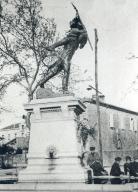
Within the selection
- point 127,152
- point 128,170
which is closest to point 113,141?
point 127,152

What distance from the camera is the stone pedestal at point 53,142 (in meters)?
8.59

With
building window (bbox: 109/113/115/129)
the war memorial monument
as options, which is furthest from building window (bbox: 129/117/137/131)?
the war memorial monument

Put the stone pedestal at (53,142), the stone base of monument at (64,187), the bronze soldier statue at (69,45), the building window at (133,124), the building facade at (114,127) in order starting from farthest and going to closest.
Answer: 1. the building window at (133,124)
2. the building facade at (114,127)
3. the bronze soldier statue at (69,45)
4. the stone pedestal at (53,142)
5. the stone base of monument at (64,187)

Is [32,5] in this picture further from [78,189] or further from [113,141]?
[113,141]

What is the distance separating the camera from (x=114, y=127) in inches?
1779

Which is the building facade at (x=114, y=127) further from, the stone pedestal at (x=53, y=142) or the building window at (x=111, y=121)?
the stone pedestal at (x=53, y=142)

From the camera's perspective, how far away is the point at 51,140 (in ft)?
29.4

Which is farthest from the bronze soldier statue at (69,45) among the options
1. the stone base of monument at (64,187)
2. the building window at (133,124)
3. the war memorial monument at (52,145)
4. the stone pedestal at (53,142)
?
the building window at (133,124)

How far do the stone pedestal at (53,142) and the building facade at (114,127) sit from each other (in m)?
30.1

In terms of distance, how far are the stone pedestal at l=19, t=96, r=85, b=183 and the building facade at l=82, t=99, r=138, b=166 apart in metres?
30.1

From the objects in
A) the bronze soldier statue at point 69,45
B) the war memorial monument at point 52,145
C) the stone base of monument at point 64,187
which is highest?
the bronze soldier statue at point 69,45

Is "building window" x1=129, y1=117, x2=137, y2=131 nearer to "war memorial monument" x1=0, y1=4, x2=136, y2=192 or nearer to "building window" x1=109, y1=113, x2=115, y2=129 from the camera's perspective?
"building window" x1=109, y1=113, x2=115, y2=129

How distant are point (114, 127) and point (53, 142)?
36.8 metres

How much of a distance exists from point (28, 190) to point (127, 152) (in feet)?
101
